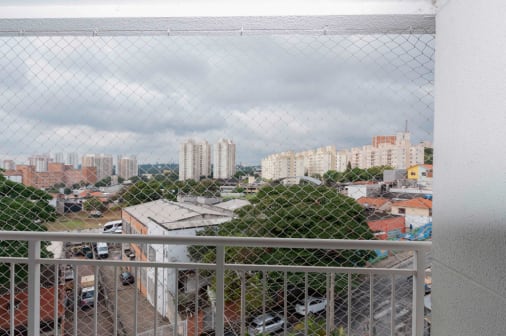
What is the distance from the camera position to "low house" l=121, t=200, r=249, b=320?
2.12m

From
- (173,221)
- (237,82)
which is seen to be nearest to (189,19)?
(237,82)

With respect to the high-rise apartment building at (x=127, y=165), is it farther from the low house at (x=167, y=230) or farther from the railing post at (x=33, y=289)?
the railing post at (x=33, y=289)

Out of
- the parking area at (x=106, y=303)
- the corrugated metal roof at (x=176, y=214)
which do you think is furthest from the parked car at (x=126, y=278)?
the corrugated metal roof at (x=176, y=214)

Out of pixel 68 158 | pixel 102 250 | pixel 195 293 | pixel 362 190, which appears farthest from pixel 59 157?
pixel 362 190

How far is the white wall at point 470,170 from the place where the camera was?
102 cm

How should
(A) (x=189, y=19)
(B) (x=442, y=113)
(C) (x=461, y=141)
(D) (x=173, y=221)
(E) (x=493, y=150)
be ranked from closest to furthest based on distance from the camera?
(E) (x=493, y=150) → (C) (x=461, y=141) → (B) (x=442, y=113) → (A) (x=189, y=19) → (D) (x=173, y=221)

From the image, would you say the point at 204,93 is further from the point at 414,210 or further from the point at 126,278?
the point at 414,210

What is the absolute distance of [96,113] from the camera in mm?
2406

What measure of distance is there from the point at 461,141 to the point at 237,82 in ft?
4.79

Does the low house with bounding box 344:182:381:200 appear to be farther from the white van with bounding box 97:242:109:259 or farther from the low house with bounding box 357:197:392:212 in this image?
the white van with bounding box 97:242:109:259

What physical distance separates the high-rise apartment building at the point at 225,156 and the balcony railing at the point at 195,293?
20.9 inches

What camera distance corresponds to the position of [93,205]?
236cm

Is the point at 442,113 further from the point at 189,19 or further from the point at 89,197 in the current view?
the point at 89,197

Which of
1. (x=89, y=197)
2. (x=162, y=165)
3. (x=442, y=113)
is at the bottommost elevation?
(x=89, y=197)
